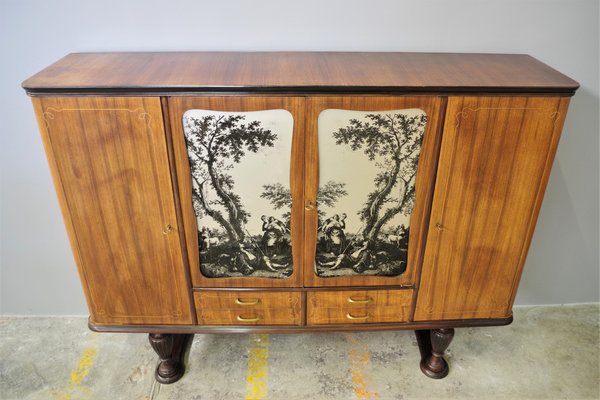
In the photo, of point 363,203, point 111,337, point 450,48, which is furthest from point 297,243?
point 111,337

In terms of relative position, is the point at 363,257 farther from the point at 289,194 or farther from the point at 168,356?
the point at 168,356

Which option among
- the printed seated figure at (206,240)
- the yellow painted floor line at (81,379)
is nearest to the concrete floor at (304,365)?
the yellow painted floor line at (81,379)

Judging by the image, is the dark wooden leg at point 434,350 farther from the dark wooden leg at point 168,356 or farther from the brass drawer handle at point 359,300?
the dark wooden leg at point 168,356

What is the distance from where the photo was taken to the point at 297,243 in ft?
4.91

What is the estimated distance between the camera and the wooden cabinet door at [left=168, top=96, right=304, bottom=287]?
1294 millimetres

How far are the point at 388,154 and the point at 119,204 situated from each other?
0.83 meters

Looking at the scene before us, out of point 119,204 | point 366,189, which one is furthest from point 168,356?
point 366,189

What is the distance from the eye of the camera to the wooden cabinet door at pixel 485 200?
Result: 4.38 ft

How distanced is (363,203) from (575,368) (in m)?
1.24

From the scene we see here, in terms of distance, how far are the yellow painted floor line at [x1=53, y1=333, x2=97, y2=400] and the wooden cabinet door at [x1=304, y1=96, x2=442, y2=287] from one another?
1.00 m

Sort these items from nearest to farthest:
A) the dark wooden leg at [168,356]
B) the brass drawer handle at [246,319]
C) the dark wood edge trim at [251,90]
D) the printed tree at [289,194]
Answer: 1. the dark wood edge trim at [251,90]
2. the printed tree at [289,194]
3. the brass drawer handle at [246,319]
4. the dark wooden leg at [168,356]

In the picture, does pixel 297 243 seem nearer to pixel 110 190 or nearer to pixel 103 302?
pixel 110 190

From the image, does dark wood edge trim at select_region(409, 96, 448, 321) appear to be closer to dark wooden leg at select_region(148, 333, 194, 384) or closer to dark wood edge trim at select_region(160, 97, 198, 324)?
dark wood edge trim at select_region(160, 97, 198, 324)

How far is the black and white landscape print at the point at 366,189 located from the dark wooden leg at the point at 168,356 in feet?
2.21
